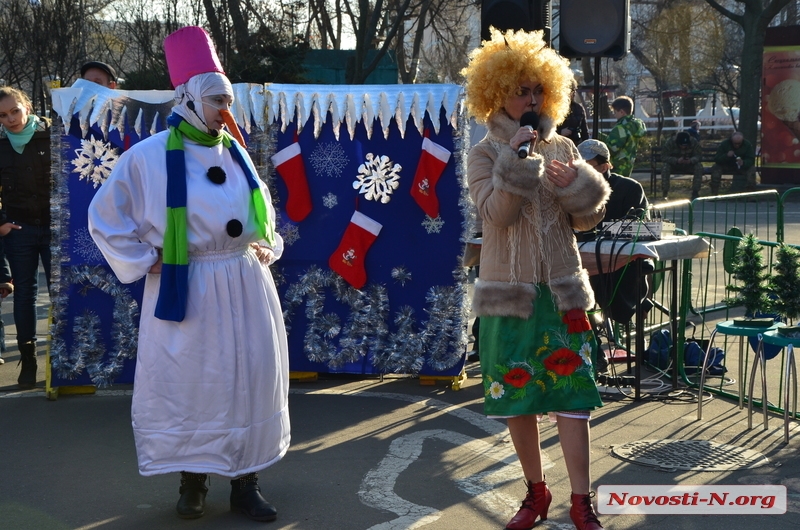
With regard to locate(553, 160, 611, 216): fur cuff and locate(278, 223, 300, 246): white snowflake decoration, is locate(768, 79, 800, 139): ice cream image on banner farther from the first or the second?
locate(553, 160, 611, 216): fur cuff

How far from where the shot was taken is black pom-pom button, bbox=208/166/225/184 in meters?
4.38

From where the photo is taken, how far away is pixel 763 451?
5328mm

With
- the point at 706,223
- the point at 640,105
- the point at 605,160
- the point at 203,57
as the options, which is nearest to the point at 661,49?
the point at 640,105

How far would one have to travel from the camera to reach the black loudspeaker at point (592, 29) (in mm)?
8242

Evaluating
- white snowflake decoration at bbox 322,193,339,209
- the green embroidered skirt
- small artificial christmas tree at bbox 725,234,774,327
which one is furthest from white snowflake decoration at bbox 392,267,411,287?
the green embroidered skirt

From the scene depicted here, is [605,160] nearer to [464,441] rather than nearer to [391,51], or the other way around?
[464,441]

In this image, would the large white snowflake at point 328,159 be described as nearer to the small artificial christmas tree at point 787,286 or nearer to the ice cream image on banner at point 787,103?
the small artificial christmas tree at point 787,286

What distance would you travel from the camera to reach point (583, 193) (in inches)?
163

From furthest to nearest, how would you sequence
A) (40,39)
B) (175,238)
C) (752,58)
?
1. (752,58)
2. (40,39)
3. (175,238)

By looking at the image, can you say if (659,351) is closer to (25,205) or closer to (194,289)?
(194,289)

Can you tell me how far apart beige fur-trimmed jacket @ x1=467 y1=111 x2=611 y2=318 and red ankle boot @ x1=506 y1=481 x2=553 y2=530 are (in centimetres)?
79

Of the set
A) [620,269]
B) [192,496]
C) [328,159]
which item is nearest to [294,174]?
[328,159]

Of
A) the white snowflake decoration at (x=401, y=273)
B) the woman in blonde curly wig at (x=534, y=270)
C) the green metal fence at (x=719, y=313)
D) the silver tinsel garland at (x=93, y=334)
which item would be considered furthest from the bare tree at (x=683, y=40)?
the woman in blonde curly wig at (x=534, y=270)

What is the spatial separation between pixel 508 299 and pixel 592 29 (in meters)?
4.78
